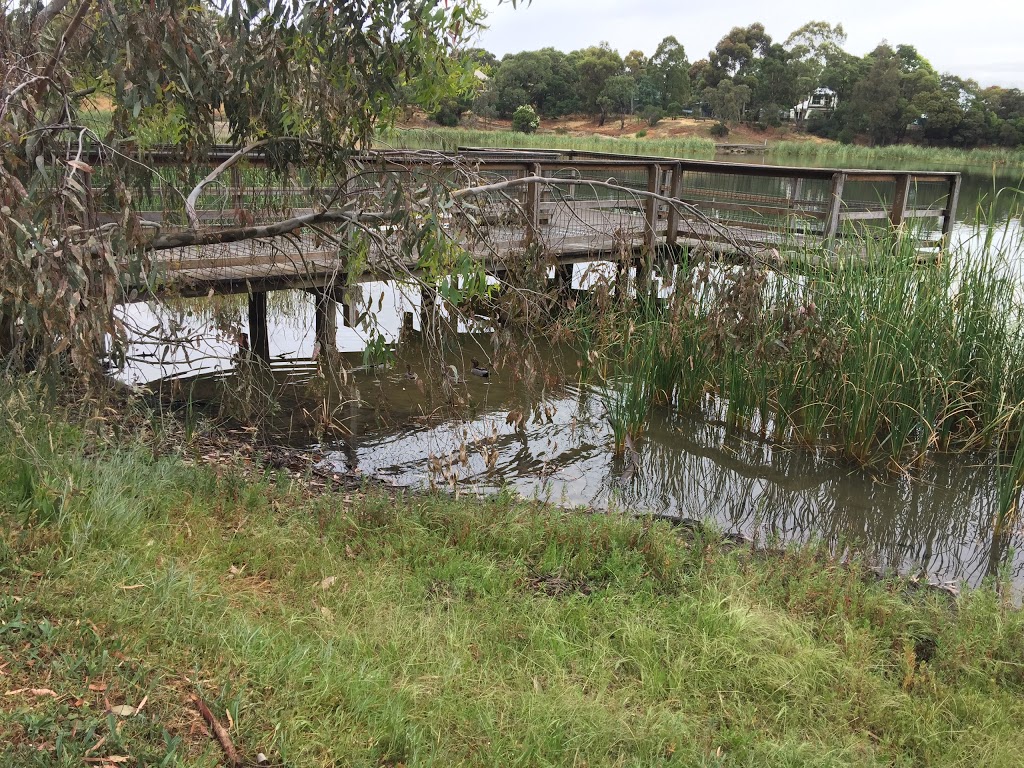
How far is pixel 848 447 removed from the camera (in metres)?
5.93

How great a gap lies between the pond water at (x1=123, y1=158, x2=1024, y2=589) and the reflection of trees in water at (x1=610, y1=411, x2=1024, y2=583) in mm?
A: 10

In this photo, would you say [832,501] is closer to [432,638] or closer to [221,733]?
[432,638]

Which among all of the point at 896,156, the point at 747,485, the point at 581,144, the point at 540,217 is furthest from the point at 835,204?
the point at 896,156

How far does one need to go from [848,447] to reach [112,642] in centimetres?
497

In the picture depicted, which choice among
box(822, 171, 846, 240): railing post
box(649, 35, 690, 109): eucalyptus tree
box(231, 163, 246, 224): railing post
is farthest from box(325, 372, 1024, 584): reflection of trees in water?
box(649, 35, 690, 109): eucalyptus tree

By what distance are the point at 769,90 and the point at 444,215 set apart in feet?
246

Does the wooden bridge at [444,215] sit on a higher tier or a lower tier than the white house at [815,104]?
lower

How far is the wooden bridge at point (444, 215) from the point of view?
3.76 m

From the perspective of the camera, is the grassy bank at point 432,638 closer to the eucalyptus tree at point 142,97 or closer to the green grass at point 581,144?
the eucalyptus tree at point 142,97

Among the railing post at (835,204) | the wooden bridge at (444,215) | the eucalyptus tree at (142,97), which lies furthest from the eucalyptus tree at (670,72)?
the eucalyptus tree at (142,97)

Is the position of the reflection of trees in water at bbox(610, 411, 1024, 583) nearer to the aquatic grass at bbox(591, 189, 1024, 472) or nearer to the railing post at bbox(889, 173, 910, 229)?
the aquatic grass at bbox(591, 189, 1024, 472)

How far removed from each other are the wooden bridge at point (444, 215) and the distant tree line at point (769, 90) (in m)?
40.6

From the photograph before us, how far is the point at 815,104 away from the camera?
77.1m

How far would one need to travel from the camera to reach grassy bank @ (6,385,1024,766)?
2.49 metres
